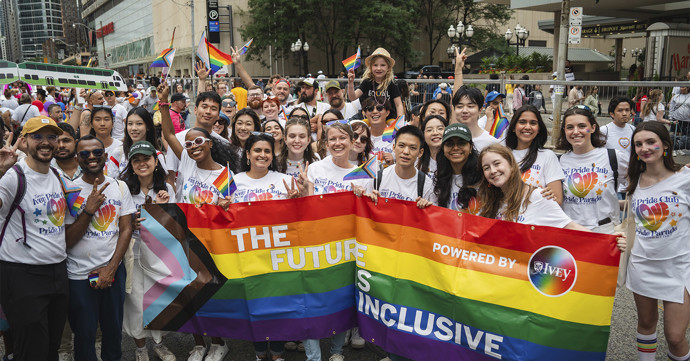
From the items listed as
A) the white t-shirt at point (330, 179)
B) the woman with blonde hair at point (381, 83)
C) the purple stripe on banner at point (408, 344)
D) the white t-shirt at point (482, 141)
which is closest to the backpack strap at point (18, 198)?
the white t-shirt at point (330, 179)

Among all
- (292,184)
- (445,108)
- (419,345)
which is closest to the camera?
(419,345)

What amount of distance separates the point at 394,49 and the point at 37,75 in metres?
39.4

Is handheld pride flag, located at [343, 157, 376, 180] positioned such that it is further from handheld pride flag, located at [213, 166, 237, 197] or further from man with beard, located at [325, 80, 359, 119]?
man with beard, located at [325, 80, 359, 119]

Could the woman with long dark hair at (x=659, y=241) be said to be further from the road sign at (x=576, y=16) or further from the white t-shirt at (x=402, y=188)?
the road sign at (x=576, y=16)

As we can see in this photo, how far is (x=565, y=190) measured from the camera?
4.47 metres

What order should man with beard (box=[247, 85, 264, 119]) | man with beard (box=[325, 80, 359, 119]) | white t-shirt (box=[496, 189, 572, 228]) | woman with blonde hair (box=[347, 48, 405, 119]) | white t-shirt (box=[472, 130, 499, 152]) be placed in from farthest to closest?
1. man with beard (box=[247, 85, 264, 119])
2. man with beard (box=[325, 80, 359, 119])
3. woman with blonde hair (box=[347, 48, 405, 119])
4. white t-shirt (box=[472, 130, 499, 152])
5. white t-shirt (box=[496, 189, 572, 228])

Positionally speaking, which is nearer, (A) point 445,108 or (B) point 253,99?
(A) point 445,108

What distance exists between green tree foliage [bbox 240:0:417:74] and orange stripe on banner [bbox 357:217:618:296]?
127 feet

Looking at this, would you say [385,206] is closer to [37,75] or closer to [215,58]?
[215,58]

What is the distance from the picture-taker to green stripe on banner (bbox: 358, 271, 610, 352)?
320 centimetres

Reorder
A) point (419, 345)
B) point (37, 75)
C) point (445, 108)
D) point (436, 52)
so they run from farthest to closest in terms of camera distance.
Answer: point (436, 52) → point (37, 75) → point (445, 108) → point (419, 345)

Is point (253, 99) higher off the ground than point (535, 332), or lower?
higher

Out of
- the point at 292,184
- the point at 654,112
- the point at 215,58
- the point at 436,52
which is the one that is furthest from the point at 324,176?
the point at 436,52

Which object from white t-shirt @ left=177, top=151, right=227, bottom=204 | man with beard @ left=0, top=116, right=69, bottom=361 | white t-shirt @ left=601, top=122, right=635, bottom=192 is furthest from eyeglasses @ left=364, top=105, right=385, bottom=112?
man with beard @ left=0, top=116, right=69, bottom=361
